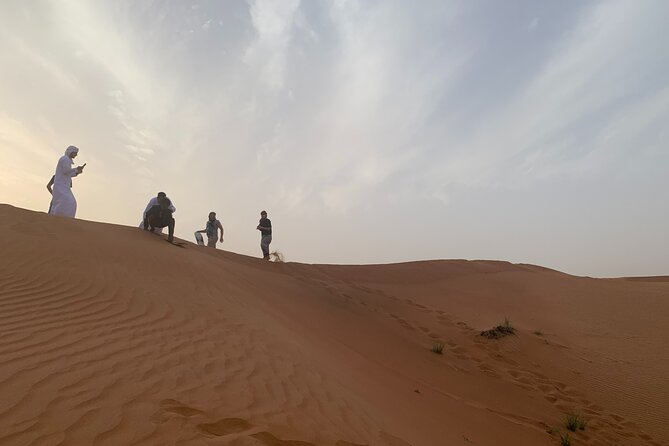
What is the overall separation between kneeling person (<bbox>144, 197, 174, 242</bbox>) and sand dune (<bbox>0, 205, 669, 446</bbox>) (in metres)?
0.57

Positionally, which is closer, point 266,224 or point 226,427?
point 226,427

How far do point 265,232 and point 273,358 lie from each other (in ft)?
32.6

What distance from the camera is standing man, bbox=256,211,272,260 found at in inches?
556

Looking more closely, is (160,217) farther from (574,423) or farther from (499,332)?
(574,423)

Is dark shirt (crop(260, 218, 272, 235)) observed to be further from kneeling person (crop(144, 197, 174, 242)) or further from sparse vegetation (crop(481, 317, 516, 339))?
sparse vegetation (crop(481, 317, 516, 339))

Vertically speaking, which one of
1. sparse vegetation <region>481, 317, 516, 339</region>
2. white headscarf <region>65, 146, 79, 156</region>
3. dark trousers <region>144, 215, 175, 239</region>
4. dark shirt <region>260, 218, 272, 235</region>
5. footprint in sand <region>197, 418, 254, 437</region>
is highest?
white headscarf <region>65, 146, 79, 156</region>

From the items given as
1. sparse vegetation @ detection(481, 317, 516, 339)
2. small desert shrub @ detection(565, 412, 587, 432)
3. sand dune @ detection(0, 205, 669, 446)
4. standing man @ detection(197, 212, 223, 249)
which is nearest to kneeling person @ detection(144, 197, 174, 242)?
sand dune @ detection(0, 205, 669, 446)

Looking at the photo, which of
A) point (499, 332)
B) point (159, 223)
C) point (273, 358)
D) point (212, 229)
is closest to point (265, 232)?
point (212, 229)

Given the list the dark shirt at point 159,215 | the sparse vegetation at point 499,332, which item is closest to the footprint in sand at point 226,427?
the sparse vegetation at point 499,332

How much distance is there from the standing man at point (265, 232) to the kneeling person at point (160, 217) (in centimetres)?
387

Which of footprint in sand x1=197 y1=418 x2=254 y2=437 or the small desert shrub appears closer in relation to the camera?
footprint in sand x1=197 y1=418 x2=254 y2=437

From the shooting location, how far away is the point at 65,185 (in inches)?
365

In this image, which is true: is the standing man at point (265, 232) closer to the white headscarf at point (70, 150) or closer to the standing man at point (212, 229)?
the standing man at point (212, 229)

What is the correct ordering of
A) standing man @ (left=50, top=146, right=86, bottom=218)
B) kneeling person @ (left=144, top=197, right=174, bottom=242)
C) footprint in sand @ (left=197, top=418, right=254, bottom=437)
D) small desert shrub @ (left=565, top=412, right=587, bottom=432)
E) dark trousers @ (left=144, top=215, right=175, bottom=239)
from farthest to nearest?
dark trousers @ (left=144, top=215, right=175, bottom=239), kneeling person @ (left=144, top=197, right=174, bottom=242), standing man @ (left=50, top=146, right=86, bottom=218), small desert shrub @ (left=565, top=412, right=587, bottom=432), footprint in sand @ (left=197, top=418, right=254, bottom=437)
